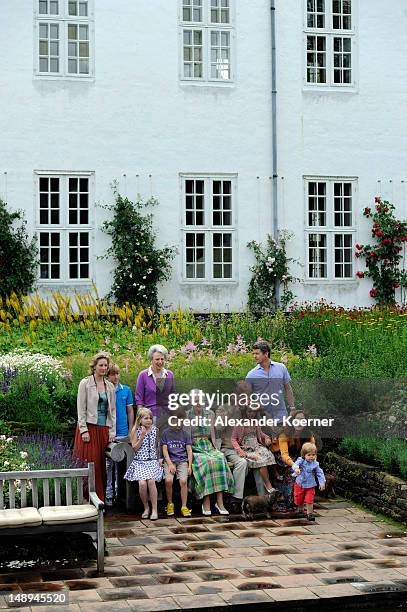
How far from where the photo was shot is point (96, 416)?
11.6m

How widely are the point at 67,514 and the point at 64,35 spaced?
1348 cm

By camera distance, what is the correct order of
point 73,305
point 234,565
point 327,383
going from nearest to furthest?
point 234,565
point 327,383
point 73,305

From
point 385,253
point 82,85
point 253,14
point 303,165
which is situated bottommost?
point 385,253

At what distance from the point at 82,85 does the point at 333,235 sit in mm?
5880

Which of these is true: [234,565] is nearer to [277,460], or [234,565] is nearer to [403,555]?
[403,555]

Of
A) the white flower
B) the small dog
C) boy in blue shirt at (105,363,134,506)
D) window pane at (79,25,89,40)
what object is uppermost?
window pane at (79,25,89,40)

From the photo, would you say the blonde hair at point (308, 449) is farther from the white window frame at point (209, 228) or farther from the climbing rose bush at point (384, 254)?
the climbing rose bush at point (384, 254)

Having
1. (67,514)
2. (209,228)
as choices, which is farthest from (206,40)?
(67,514)

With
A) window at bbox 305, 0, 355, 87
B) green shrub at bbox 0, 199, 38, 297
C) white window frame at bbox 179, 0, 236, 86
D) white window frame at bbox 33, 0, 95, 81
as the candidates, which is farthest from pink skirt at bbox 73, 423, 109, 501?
window at bbox 305, 0, 355, 87

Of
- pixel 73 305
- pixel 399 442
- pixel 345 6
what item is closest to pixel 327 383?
pixel 399 442

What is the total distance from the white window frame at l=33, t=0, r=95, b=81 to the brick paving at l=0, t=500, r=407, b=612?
11.4 meters

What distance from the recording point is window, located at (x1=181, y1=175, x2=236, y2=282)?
831 inches

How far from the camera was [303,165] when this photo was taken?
21.6 metres

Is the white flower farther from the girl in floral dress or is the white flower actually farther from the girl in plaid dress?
the girl in plaid dress
